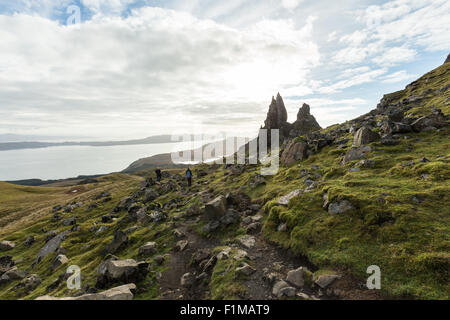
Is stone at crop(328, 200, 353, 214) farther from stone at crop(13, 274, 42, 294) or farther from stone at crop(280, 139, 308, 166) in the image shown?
stone at crop(13, 274, 42, 294)

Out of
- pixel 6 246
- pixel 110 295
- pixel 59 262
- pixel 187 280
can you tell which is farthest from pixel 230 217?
pixel 6 246

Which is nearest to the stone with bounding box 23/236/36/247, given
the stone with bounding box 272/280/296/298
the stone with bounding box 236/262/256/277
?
the stone with bounding box 236/262/256/277

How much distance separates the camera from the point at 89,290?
46.2 ft

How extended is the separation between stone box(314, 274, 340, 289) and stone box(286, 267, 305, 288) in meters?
Answer: 0.77

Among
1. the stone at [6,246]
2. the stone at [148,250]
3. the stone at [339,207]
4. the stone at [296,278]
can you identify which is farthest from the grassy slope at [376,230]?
the stone at [6,246]

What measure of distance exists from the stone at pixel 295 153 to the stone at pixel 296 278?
27574mm

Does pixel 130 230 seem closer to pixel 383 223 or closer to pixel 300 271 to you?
pixel 300 271

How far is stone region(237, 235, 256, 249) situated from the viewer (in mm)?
15594

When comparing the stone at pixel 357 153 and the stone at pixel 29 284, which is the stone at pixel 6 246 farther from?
the stone at pixel 357 153

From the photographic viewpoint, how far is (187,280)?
13539mm

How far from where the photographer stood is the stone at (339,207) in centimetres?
1450

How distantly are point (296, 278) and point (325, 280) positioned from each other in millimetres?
1429

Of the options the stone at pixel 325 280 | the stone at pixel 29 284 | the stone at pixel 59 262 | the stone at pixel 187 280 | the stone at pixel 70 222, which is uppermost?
the stone at pixel 325 280

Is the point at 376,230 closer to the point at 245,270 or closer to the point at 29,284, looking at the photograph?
the point at 245,270
